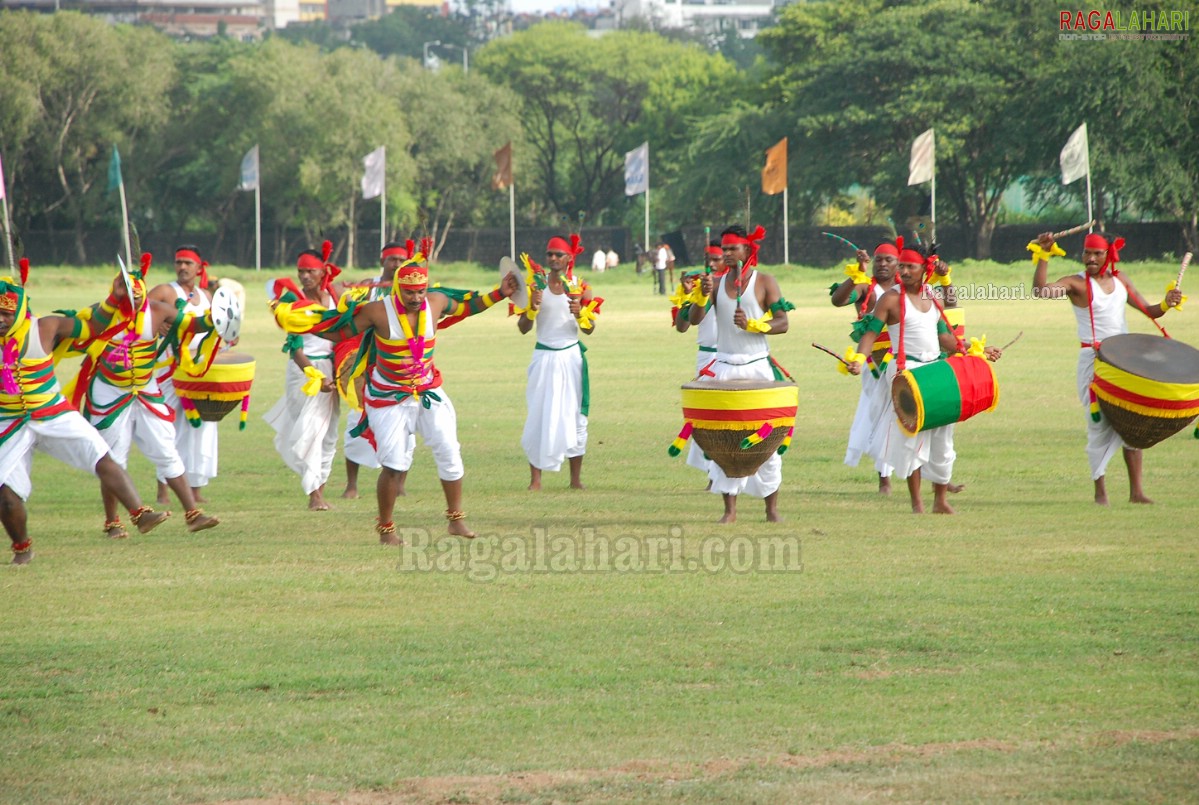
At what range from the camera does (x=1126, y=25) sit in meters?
51.9

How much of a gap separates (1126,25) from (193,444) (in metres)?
46.7

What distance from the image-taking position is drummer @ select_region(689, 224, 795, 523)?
10625 millimetres

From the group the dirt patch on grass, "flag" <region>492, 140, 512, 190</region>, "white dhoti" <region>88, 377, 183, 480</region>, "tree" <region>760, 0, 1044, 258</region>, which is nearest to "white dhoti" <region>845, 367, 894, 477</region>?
"white dhoti" <region>88, 377, 183, 480</region>

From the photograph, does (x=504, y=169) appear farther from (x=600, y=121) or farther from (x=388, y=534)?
(x=388, y=534)

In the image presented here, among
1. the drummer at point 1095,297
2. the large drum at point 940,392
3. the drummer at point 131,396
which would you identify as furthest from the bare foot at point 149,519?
Answer: the drummer at point 1095,297

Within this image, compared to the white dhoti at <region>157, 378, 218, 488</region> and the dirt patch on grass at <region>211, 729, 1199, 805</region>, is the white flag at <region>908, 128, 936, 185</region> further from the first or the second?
the dirt patch on grass at <region>211, 729, 1199, 805</region>

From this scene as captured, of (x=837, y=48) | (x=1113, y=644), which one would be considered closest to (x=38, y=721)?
(x=1113, y=644)

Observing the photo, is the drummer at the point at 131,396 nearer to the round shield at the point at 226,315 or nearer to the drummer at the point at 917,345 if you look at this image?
the round shield at the point at 226,315

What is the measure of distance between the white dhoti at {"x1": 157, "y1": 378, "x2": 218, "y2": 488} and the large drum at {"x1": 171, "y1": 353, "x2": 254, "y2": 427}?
150mm

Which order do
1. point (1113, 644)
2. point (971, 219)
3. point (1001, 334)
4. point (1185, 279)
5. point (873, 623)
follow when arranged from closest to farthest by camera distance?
point (1113, 644), point (873, 623), point (1001, 334), point (1185, 279), point (971, 219)

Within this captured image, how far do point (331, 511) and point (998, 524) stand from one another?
16.2 feet

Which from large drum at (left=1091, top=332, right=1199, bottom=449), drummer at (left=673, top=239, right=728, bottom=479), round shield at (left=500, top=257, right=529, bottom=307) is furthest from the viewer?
drummer at (left=673, top=239, right=728, bottom=479)

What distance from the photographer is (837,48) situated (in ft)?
214

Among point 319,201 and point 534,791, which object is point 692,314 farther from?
point 319,201
